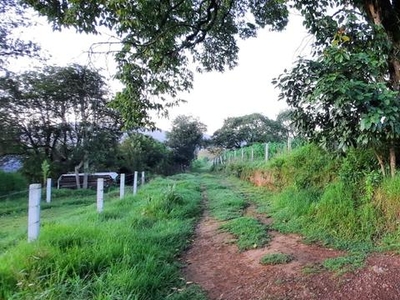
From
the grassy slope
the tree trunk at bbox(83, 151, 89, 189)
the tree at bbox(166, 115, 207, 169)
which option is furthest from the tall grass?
the tree at bbox(166, 115, 207, 169)

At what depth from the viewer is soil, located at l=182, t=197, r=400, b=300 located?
3.06 m

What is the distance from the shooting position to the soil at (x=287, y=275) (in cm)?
306

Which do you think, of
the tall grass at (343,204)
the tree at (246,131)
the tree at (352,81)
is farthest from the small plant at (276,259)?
the tree at (246,131)

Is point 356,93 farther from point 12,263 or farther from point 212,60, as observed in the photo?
point 212,60

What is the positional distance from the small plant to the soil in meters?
0.07

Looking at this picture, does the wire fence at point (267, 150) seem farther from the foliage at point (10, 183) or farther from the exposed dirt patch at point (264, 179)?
the foliage at point (10, 183)

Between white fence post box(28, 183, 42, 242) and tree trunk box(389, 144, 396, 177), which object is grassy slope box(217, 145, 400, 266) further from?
white fence post box(28, 183, 42, 242)

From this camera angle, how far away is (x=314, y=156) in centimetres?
711

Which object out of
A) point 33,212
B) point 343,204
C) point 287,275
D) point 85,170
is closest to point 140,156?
point 85,170

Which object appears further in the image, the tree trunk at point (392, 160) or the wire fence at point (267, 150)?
the wire fence at point (267, 150)

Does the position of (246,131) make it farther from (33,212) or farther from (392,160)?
(33,212)

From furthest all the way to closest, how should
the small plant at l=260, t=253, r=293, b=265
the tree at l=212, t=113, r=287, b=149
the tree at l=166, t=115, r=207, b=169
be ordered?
the tree at l=212, t=113, r=287, b=149
the tree at l=166, t=115, r=207, b=169
the small plant at l=260, t=253, r=293, b=265

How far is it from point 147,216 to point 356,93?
14.5 ft

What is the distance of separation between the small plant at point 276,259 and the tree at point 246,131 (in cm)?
3586
